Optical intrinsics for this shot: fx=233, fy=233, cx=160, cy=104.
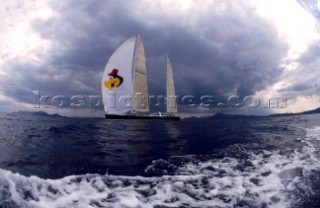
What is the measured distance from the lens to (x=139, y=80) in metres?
43.9

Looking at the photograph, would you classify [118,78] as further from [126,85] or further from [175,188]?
[175,188]

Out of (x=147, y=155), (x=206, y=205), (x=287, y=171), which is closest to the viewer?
(x=206, y=205)

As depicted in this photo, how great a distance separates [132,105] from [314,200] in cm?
4014

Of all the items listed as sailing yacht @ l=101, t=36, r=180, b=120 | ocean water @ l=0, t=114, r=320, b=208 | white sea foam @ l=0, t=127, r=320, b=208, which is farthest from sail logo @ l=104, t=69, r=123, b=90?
white sea foam @ l=0, t=127, r=320, b=208

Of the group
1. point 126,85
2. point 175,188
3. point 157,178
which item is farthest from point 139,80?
point 175,188

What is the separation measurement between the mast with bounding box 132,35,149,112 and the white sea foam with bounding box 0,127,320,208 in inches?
1436

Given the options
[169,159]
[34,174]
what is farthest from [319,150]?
[34,174]

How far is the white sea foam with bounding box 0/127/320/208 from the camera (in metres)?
4.91

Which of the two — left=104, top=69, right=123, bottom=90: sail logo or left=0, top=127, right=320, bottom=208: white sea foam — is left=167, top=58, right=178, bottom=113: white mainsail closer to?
left=104, top=69, right=123, bottom=90: sail logo

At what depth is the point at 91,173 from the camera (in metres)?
6.54

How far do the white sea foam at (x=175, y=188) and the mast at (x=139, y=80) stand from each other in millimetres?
36473

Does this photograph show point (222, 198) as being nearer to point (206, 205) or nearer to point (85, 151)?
point (206, 205)

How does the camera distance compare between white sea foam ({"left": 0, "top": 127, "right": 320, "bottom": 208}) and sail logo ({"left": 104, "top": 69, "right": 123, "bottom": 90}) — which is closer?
white sea foam ({"left": 0, "top": 127, "right": 320, "bottom": 208})

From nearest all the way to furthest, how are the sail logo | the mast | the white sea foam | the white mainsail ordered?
1. the white sea foam
2. the sail logo
3. the mast
4. the white mainsail
